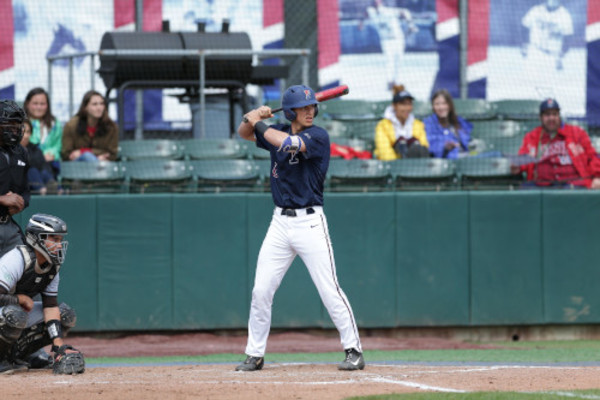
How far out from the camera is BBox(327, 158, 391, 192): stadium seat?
33.4 feet

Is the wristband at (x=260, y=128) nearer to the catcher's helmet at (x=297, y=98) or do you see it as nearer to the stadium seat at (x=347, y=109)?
the catcher's helmet at (x=297, y=98)

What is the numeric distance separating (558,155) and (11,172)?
5.56m

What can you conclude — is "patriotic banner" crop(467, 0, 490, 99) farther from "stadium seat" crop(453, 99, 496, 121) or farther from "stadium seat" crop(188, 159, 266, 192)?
"stadium seat" crop(188, 159, 266, 192)

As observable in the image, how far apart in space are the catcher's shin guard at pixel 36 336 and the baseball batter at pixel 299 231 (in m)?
1.22

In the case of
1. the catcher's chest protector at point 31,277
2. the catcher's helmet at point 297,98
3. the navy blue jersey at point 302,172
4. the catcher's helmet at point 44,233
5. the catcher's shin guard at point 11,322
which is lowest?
the catcher's shin guard at point 11,322

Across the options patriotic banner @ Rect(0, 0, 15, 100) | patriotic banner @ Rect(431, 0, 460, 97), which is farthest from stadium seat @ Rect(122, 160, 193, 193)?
patriotic banner @ Rect(431, 0, 460, 97)

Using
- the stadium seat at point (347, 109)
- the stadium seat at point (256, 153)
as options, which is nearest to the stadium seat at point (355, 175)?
the stadium seat at point (256, 153)

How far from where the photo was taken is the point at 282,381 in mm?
6117

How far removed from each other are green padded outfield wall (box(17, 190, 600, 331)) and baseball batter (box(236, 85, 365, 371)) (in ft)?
10.0

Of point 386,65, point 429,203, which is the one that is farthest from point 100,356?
point 386,65

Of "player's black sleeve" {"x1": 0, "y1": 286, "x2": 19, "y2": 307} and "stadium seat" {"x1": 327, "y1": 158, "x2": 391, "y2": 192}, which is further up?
"stadium seat" {"x1": 327, "y1": 158, "x2": 391, "y2": 192}

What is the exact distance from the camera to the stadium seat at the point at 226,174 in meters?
10.2

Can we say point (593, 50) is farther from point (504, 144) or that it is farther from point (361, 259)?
point (361, 259)

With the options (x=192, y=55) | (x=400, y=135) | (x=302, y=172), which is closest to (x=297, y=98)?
(x=302, y=172)
